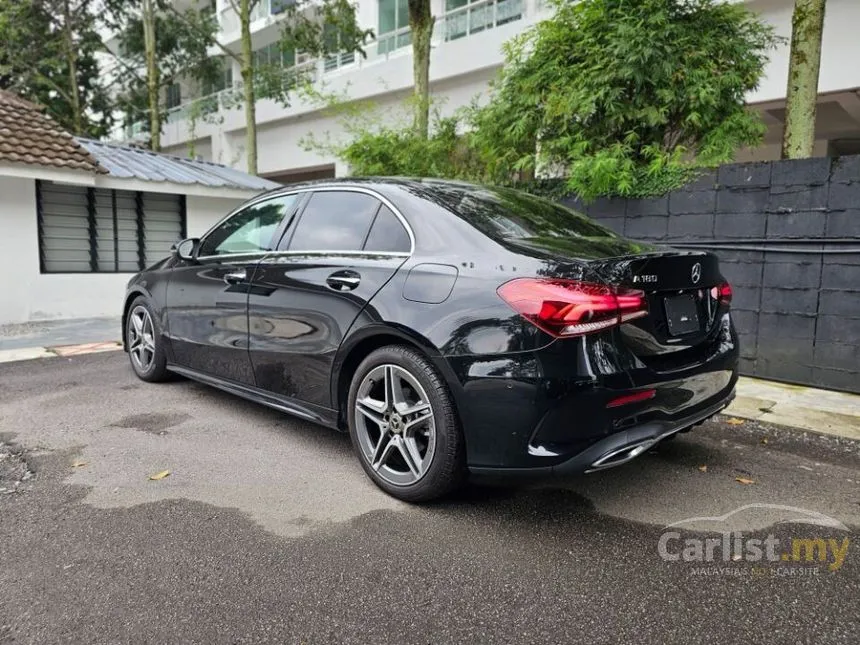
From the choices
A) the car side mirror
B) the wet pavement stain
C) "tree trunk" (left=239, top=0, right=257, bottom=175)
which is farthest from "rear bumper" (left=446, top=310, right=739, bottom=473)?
"tree trunk" (left=239, top=0, right=257, bottom=175)

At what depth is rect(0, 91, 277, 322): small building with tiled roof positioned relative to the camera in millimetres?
8758

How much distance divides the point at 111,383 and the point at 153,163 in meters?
7.25

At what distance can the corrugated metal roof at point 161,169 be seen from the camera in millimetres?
10062

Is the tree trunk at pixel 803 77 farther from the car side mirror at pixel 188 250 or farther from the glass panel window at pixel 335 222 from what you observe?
the car side mirror at pixel 188 250

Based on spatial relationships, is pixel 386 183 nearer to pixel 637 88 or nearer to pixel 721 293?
pixel 721 293

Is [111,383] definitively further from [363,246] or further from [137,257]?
[137,257]

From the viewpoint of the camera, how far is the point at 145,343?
5.20 metres

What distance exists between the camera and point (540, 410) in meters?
2.42

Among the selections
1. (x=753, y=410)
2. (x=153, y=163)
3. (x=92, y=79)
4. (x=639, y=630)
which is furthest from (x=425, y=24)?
(x=92, y=79)

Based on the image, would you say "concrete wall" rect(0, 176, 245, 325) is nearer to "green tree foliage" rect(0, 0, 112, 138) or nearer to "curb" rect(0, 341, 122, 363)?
"curb" rect(0, 341, 122, 363)

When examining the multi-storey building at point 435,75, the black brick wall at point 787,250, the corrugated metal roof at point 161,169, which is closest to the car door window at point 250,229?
the black brick wall at point 787,250

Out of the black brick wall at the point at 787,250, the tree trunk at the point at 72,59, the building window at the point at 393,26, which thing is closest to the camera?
the black brick wall at the point at 787,250

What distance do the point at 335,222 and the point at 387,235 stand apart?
0.49 m

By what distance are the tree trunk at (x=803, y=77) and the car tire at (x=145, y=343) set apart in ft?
19.3
